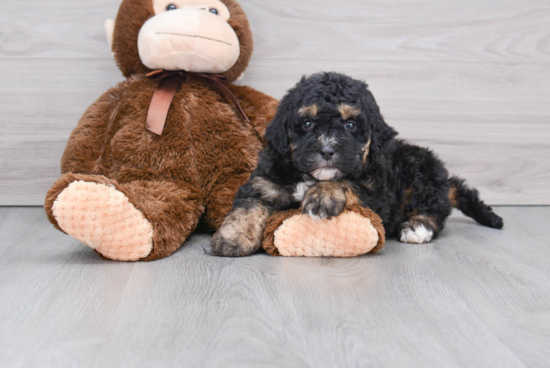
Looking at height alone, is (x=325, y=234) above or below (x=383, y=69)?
below

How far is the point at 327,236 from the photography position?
2068mm

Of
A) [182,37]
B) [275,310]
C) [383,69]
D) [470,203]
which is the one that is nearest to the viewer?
[275,310]

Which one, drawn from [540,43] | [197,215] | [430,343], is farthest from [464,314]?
[540,43]

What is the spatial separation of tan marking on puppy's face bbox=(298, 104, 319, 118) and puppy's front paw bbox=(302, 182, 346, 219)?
0.31 meters

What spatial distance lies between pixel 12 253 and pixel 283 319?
143 cm

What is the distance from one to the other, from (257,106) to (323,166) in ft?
2.90

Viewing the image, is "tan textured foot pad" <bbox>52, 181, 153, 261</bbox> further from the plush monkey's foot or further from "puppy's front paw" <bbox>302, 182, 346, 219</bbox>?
"puppy's front paw" <bbox>302, 182, 346, 219</bbox>

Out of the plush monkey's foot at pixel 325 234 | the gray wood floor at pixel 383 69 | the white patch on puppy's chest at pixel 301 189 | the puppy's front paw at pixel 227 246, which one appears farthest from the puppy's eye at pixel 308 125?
the gray wood floor at pixel 383 69

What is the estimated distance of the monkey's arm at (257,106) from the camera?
2689 mm

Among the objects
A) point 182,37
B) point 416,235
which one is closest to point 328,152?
point 416,235

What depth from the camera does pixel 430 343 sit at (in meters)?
1.36

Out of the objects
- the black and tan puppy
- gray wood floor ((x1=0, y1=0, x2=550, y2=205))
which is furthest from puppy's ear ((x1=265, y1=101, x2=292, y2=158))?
gray wood floor ((x1=0, y1=0, x2=550, y2=205))

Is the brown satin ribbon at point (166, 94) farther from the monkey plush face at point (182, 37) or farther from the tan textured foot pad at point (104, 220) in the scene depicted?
the tan textured foot pad at point (104, 220)

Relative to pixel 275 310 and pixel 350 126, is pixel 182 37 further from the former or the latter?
pixel 275 310
